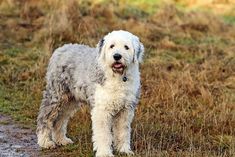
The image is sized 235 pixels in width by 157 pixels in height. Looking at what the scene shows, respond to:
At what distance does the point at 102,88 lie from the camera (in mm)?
8062

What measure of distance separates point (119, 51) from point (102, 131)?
105 centimetres

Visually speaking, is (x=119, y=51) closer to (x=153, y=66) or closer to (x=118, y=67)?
(x=118, y=67)

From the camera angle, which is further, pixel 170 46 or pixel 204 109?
pixel 170 46

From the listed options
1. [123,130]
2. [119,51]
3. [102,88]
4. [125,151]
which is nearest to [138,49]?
[119,51]

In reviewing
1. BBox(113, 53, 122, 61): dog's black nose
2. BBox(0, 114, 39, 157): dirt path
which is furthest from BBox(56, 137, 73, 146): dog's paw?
BBox(113, 53, 122, 61): dog's black nose

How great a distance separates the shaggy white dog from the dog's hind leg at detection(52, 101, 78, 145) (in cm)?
3

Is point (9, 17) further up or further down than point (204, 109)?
further up

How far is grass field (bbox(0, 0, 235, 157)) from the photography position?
30.1ft

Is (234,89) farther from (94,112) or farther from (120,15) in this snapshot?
(120,15)

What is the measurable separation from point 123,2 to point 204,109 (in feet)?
37.0

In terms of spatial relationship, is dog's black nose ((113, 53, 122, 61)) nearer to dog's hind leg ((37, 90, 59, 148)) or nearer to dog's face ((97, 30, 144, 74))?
dog's face ((97, 30, 144, 74))

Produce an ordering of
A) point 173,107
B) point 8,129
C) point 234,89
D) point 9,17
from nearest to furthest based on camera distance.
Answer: point 8,129 → point 173,107 → point 234,89 → point 9,17

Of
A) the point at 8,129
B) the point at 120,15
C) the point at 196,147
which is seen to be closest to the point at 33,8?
the point at 120,15

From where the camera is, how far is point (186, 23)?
748 inches
